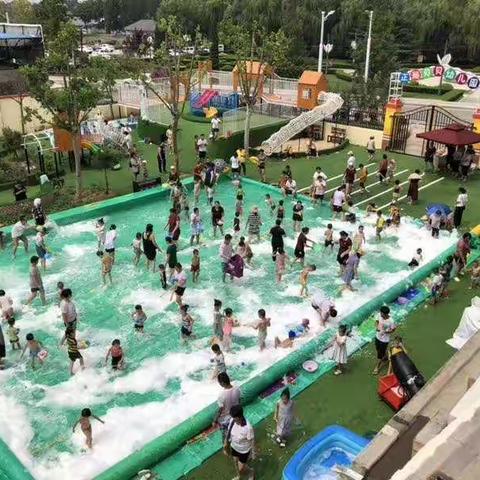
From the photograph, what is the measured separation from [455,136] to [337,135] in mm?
6862

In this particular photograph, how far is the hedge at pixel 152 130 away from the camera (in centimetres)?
2777

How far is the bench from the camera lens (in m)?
26.5

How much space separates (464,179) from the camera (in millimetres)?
21672

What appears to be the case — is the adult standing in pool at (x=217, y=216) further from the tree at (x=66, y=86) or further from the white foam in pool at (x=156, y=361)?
the tree at (x=66, y=86)

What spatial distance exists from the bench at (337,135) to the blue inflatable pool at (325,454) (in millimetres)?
19884

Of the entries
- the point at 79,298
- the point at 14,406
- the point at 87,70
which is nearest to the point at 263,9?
the point at 87,70

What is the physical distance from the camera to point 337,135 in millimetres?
26812

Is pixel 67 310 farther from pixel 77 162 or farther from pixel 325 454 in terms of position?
pixel 77 162

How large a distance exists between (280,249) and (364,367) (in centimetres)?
417

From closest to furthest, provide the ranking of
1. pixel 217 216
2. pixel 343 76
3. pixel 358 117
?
pixel 217 216
pixel 358 117
pixel 343 76

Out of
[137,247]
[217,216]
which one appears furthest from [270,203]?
[137,247]

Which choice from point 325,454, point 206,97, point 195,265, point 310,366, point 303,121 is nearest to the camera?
point 325,454

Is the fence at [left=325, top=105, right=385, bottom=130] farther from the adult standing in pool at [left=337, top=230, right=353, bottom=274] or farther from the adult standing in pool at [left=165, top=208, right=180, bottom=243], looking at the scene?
the adult standing in pool at [left=165, top=208, right=180, bottom=243]

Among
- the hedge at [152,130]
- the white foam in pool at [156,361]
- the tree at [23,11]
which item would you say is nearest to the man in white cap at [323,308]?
the white foam in pool at [156,361]
